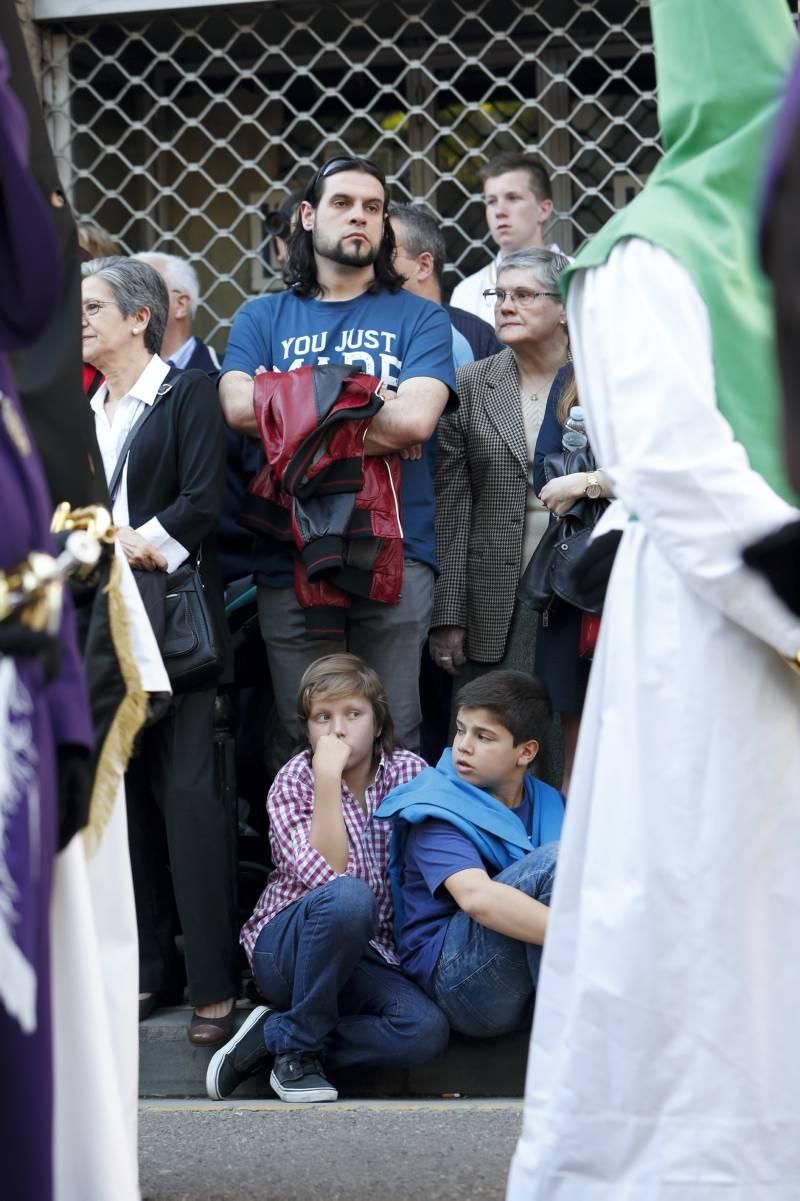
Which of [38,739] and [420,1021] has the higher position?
[38,739]

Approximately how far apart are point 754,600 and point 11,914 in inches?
41.6

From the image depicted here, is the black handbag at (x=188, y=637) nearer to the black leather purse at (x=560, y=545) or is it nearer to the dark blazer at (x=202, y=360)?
the black leather purse at (x=560, y=545)

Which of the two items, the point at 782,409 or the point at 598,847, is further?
the point at 598,847

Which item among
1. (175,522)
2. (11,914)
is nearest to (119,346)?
(175,522)

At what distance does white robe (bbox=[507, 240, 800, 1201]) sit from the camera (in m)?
2.43

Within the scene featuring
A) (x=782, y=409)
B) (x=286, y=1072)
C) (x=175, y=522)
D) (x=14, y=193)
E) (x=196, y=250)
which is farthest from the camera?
(x=196, y=250)

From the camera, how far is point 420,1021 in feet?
13.1

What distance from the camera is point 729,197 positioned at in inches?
102

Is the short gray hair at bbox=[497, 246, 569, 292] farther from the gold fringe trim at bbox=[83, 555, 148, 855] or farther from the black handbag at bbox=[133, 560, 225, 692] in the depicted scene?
the gold fringe trim at bbox=[83, 555, 148, 855]

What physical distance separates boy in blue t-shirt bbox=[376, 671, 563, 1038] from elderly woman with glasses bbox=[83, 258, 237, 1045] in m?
0.47

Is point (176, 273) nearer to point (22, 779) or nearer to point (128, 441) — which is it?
point (128, 441)

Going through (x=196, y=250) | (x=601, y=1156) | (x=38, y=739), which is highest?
(x=196, y=250)

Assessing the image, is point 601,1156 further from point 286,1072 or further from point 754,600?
point 286,1072

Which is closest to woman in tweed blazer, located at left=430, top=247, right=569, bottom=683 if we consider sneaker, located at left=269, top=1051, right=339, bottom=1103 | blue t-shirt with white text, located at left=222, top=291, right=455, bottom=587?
blue t-shirt with white text, located at left=222, top=291, right=455, bottom=587
